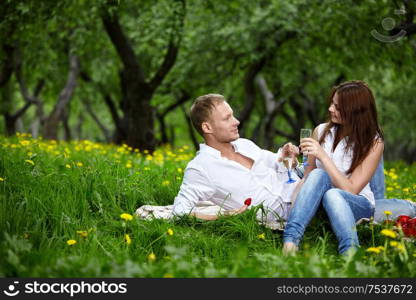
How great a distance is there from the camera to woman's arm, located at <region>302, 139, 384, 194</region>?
396 centimetres

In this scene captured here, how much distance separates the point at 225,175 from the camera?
4375 millimetres

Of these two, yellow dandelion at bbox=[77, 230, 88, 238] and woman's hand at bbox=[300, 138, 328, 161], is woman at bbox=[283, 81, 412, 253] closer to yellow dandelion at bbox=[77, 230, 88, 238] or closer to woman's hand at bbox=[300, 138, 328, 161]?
woman's hand at bbox=[300, 138, 328, 161]

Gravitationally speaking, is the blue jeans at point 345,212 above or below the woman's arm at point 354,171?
below

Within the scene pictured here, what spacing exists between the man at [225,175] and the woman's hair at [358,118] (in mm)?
469

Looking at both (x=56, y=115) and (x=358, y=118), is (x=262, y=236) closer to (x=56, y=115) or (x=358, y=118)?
(x=358, y=118)

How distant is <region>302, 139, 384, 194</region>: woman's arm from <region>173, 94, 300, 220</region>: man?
0.31 metres

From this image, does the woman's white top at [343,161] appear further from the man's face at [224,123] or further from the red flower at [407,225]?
the man's face at [224,123]

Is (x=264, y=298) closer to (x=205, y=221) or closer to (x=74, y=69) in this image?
(x=205, y=221)

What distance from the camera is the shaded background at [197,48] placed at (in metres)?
9.67

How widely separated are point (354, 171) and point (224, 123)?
44.7 inches

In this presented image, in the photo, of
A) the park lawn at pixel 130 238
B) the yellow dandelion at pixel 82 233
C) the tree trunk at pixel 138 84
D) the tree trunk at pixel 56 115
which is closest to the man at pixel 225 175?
the park lawn at pixel 130 238

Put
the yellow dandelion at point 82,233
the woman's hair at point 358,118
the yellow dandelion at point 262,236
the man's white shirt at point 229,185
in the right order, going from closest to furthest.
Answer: the yellow dandelion at point 82,233, the yellow dandelion at point 262,236, the woman's hair at point 358,118, the man's white shirt at point 229,185

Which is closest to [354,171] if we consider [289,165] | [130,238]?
[289,165]

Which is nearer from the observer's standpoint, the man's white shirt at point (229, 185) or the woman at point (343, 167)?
the woman at point (343, 167)
